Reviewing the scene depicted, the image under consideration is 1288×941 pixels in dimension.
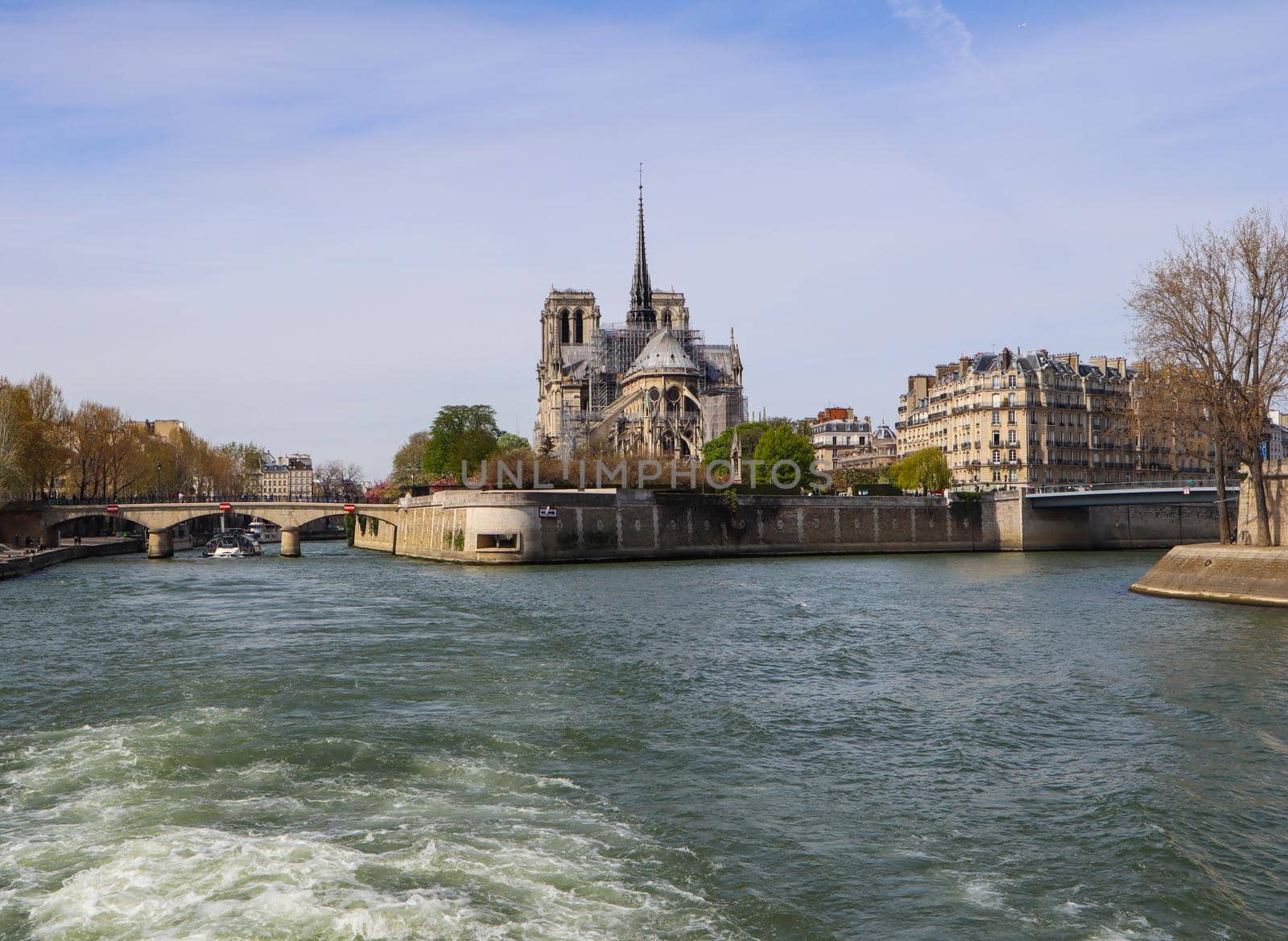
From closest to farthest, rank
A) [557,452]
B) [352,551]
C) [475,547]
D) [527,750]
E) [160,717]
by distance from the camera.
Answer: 1. [527,750]
2. [160,717]
3. [475,547]
4. [352,551]
5. [557,452]

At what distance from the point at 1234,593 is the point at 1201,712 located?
1778cm

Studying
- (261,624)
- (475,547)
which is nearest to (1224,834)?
(261,624)

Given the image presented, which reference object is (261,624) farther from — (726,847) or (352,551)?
(352,551)

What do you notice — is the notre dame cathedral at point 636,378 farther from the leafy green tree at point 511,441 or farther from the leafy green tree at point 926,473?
the leafy green tree at point 926,473

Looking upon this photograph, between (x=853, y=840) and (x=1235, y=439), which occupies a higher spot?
(x=1235, y=439)

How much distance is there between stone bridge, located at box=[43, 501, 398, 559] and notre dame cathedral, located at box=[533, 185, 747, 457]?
3219cm

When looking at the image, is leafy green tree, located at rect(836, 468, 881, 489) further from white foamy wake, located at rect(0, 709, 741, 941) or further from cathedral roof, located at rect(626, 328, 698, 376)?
white foamy wake, located at rect(0, 709, 741, 941)

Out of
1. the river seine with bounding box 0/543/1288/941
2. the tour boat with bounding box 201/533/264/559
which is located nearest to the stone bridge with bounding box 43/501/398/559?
the tour boat with bounding box 201/533/264/559

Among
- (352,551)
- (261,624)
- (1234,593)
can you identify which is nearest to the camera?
(261,624)

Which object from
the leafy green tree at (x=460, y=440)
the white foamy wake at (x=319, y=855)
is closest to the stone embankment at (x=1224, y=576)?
the white foamy wake at (x=319, y=855)

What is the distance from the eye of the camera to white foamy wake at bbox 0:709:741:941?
1022 centimetres

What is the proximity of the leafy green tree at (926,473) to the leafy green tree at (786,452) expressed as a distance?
28.2 feet

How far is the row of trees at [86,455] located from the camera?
67.5m

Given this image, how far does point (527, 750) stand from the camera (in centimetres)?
1622
